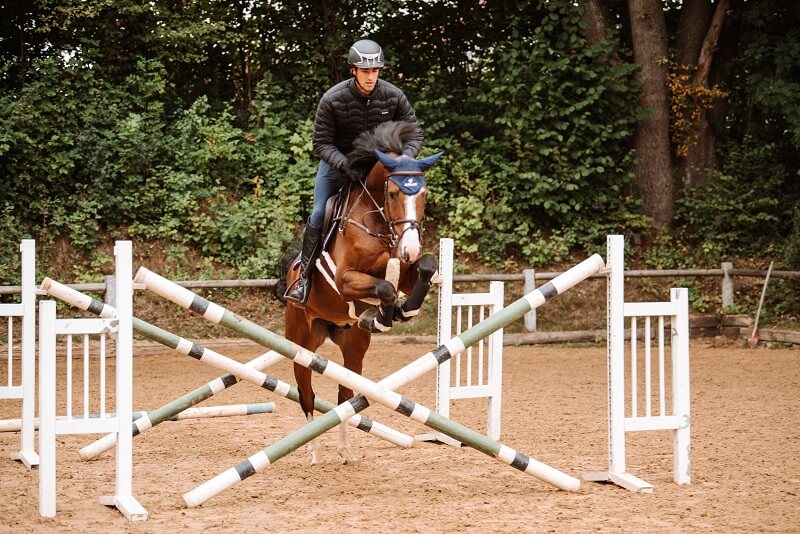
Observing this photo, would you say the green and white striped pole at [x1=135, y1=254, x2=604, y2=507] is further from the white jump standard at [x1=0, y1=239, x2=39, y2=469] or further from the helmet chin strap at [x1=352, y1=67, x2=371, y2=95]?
the helmet chin strap at [x1=352, y1=67, x2=371, y2=95]

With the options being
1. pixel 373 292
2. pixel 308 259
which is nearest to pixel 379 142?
pixel 373 292

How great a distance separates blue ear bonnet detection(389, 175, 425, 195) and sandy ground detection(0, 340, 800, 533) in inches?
67.8

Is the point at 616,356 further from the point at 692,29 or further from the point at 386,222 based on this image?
the point at 692,29

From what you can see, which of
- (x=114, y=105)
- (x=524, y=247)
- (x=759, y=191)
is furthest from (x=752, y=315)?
(x=114, y=105)

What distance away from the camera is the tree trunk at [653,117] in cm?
1515

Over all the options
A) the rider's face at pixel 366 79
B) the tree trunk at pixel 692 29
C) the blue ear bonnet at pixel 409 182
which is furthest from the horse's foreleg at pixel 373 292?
the tree trunk at pixel 692 29

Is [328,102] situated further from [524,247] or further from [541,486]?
[524,247]

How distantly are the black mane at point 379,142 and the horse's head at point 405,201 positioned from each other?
14 centimetres

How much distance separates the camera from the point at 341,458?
6395mm

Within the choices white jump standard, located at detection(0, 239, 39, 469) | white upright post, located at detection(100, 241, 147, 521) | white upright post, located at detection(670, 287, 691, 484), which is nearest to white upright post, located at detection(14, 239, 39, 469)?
white jump standard, located at detection(0, 239, 39, 469)

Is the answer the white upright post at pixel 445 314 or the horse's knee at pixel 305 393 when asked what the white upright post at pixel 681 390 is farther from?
the horse's knee at pixel 305 393

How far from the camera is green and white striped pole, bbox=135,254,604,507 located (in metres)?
4.63

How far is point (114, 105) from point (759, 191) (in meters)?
10.4

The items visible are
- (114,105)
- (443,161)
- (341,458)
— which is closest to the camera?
(341,458)
